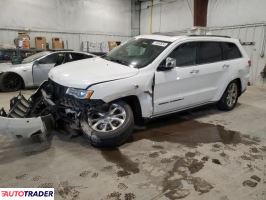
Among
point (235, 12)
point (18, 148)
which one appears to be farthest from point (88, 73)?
point (235, 12)

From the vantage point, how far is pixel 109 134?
3.14 m

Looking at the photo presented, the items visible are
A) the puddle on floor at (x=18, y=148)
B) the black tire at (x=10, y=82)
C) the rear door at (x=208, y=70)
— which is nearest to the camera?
the puddle on floor at (x=18, y=148)

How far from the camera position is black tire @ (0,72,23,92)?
6.66 metres

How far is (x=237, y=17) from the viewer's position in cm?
956

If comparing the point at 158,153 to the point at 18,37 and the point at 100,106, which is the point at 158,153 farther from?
the point at 18,37

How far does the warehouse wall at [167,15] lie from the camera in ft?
38.1

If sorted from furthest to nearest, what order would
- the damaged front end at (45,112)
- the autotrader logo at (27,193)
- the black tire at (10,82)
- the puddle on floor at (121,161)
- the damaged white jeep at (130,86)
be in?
the black tire at (10,82), the damaged white jeep at (130,86), the damaged front end at (45,112), the puddle on floor at (121,161), the autotrader logo at (27,193)

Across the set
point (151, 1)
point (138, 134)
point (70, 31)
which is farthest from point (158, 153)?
point (151, 1)

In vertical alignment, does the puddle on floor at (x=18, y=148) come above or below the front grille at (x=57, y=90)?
below

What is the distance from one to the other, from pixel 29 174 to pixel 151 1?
12830mm

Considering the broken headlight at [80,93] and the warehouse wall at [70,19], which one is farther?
the warehouse wall at [70,19]

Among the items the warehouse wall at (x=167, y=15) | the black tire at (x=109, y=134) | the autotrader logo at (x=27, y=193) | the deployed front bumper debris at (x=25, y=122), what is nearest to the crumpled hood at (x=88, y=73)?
the black tire at (x=109, y=134)

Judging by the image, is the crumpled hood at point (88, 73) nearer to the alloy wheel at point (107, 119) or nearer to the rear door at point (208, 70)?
the alloy wheel at point (107, 119)

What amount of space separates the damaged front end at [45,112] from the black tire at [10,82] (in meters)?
3.38
